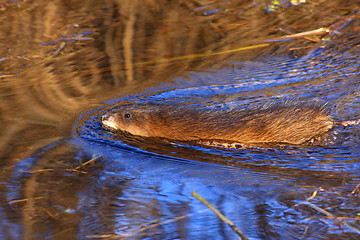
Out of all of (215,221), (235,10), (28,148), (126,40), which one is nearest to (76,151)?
(28,148)

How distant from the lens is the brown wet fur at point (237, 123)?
4.23 m

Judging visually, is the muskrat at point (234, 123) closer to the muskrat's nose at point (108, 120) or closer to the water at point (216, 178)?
the muskrat's nose at point (108, 120)

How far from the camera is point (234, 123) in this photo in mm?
4242

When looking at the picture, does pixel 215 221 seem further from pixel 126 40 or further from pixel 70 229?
pixel 126 40

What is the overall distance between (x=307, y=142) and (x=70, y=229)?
2461 mm

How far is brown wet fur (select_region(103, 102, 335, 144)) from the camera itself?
4227 mm

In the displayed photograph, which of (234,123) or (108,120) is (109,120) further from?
(234,123)

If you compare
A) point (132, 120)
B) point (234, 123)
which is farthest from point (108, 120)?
point (234, 123)

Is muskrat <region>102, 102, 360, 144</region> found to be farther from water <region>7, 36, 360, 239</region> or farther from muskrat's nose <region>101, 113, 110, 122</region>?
water <region>7, 36, 360, 239</region>

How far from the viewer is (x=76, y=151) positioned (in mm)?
4176

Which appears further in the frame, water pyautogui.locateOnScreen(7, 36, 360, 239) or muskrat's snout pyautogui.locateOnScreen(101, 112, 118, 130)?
muskrat's snout pyautogui.locateOnScreen(101, 112, 118, 130)

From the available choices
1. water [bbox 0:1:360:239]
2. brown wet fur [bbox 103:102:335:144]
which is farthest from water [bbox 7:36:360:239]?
brown wet fur [bbox 103:102:335:144]

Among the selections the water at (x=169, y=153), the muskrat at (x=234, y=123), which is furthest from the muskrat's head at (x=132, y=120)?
the water at (x=169, y=153)

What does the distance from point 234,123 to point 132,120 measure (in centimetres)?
112
